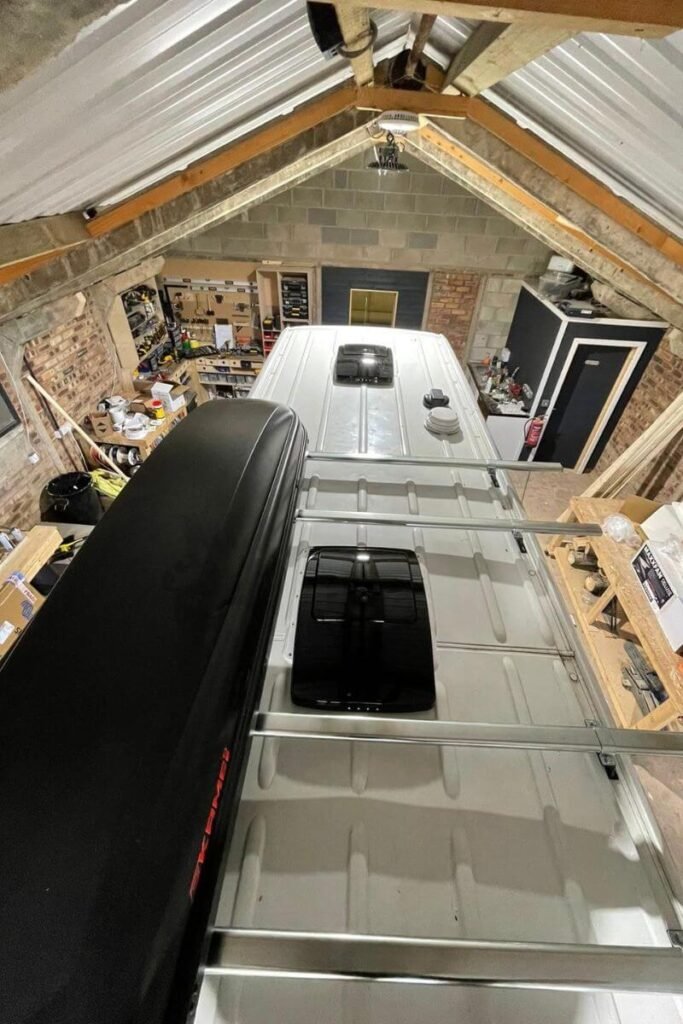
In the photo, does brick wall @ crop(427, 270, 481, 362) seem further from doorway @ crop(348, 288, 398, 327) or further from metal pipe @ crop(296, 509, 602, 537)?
metal pipe @ crop(296, 509, 602, 537)

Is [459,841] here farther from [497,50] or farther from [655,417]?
[655,417]

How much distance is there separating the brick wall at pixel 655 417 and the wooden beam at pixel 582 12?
364 centimetres

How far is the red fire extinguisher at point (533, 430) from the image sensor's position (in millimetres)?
4828

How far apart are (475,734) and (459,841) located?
11.1 inches

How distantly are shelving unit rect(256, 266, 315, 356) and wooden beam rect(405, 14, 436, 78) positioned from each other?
3456 mm

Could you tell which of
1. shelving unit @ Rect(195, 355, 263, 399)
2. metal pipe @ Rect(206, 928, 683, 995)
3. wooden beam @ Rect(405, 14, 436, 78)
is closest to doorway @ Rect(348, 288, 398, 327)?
shelving unit @ Rect(195, 355, 263, 399)

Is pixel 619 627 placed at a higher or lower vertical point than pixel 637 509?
lower

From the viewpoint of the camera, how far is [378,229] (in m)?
4.99

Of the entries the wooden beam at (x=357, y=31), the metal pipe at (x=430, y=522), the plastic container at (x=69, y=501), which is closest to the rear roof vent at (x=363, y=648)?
the metal pipe at (x=430, y=522)

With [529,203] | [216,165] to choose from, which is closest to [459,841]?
[216,165]

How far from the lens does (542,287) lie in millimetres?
4871

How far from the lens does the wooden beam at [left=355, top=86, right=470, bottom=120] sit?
2.08 m

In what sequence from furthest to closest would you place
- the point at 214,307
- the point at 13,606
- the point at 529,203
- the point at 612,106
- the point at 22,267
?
the point at 214,307
the point at 529,203
the point at 13,606
the point at 22,267
the point at 612,106

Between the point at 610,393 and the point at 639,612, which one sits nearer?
the point at 639,612
